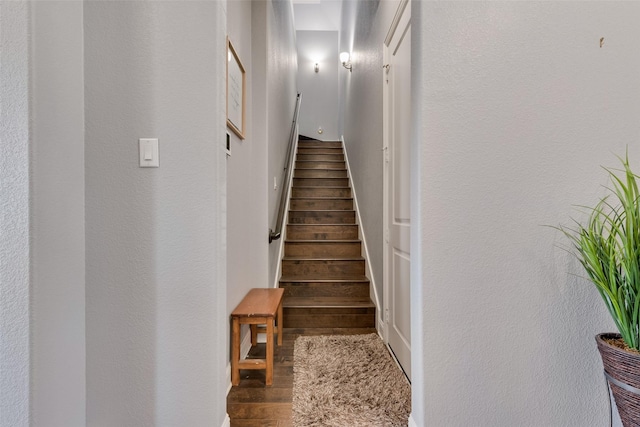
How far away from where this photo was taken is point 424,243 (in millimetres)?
1275

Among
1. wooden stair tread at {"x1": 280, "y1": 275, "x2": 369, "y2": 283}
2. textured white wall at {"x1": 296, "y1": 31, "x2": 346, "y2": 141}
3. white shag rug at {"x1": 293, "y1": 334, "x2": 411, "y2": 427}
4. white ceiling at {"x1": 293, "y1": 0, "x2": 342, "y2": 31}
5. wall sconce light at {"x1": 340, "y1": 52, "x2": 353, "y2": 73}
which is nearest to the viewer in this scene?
white shag rug at {"x1": 293, "y1": 334, "x2": 411, "y2": 427}

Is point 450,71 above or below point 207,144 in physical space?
above

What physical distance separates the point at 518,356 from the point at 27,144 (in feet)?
6.33

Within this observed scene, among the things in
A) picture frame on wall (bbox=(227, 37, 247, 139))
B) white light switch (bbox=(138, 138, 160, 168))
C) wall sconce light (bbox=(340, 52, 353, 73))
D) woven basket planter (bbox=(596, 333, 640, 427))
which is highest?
wall sconce light (bbox=(340, 52, 353, 73))

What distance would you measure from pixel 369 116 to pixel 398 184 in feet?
4.11

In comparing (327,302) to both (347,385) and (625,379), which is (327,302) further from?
(625,379)

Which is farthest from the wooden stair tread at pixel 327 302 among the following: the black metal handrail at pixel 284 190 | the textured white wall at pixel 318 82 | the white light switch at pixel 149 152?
the textured white wall at pixel 318 82

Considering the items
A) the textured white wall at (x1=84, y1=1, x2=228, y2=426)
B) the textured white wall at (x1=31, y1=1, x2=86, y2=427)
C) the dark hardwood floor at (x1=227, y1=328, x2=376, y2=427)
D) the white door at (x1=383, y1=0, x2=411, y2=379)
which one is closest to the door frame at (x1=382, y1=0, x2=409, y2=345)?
the white door at (x1=383, y1=0, x2=411, y2=379)

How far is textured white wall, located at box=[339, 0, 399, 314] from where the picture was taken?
2662mm

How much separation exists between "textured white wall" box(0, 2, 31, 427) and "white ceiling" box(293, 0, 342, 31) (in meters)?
5.93

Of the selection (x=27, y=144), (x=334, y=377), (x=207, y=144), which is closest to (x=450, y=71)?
(x=207, y=144)

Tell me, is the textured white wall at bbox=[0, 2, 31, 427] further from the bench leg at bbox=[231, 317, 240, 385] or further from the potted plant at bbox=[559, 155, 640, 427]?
the potted plant at bbox=[559, 155, 640, 427]

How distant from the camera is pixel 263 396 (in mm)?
1753

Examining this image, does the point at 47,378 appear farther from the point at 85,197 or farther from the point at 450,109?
the point at 450,109
